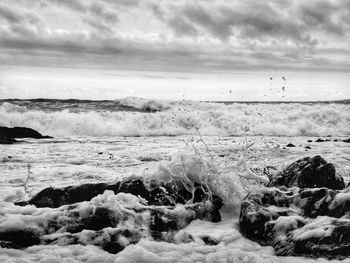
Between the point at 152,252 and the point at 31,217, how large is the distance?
5.33 ft

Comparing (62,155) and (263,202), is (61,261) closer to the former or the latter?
(263,202)

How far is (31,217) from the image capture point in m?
5.17

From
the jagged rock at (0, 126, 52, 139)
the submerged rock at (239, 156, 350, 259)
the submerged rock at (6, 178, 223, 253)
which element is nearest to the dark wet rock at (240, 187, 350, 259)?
the submerged rock at (239, 156, 350, 259)

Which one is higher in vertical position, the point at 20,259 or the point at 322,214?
the point at 322,214

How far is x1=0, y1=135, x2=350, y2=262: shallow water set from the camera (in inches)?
172

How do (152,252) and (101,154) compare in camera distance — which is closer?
(152,252)

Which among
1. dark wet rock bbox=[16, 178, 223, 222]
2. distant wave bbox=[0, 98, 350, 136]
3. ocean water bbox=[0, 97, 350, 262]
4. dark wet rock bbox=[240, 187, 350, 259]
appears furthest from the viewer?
distant wave bbox=[0, 98, 350, 136]

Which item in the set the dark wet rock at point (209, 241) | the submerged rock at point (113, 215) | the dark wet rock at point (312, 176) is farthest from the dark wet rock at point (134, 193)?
the dark wet rock at point (312, 176)

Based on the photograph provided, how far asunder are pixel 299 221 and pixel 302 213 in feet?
1.80

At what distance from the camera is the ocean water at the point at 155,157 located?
4.48 m

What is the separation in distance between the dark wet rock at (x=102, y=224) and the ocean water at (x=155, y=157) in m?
0.17

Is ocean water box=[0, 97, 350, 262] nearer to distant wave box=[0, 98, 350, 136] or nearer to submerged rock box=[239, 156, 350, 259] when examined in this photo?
distant wave box=[0, 98, 350, 136]

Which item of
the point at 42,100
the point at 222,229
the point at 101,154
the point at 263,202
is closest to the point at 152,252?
the point at 222,229

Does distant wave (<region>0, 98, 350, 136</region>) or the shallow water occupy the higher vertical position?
distant wave (<region>0, 98, 350, 136</region>)
